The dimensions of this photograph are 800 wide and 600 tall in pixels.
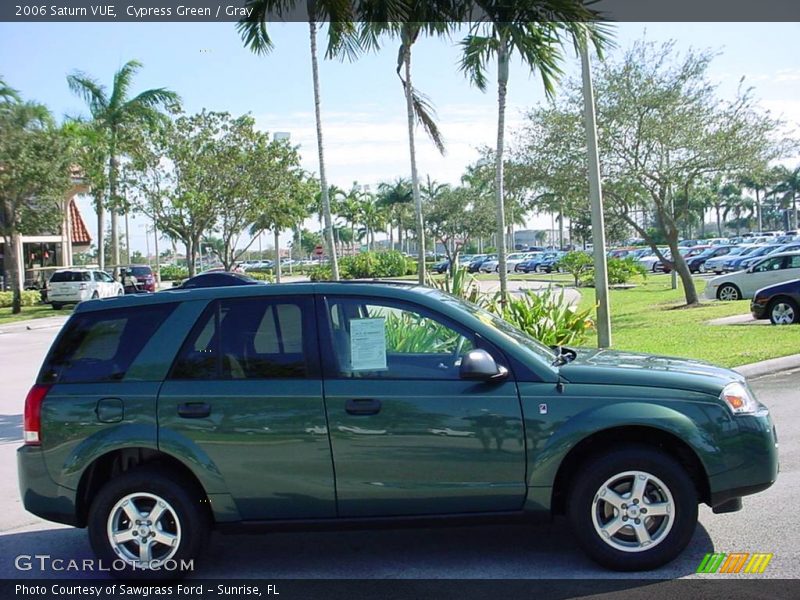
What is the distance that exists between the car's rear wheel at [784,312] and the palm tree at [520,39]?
540cm

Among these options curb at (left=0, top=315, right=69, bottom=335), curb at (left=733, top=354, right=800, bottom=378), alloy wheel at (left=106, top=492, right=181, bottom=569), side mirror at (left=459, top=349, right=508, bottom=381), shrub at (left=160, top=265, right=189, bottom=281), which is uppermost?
shrub at (left=160, top=265, right=189, bottom=281)

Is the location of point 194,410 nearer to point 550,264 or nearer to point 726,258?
point 726,258

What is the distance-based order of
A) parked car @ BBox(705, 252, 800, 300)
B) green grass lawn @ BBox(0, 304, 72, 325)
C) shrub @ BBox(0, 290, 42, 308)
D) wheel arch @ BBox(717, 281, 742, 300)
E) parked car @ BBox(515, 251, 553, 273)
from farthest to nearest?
parked car @ BBox(515, 251, 553, 273) → shrub @ BBox(0, 290, 42, 308) → green grass lawn @ BBox(0, 304, 72, 325) → wheel arch @ BBox(717, 281, 742, 300) → parked car @ BBox(705, 252, 800, 300)

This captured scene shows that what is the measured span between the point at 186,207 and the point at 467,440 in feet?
85.7

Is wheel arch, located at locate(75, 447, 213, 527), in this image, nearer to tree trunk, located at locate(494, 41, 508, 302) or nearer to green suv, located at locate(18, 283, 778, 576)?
green suv, located at locate(18, 283, 778, 576)

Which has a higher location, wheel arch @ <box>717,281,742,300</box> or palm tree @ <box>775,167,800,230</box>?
palm tree @ <box>775,167,800,230</box>

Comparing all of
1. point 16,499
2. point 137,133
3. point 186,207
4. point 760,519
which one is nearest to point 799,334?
point 760,519

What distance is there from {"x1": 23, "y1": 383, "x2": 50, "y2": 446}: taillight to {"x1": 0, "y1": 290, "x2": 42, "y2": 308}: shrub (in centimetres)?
3466

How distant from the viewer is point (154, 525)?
196 inches

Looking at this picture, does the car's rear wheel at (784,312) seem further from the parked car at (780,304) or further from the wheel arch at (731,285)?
the wheel arch at (731,285)

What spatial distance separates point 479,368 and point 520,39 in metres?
11.9

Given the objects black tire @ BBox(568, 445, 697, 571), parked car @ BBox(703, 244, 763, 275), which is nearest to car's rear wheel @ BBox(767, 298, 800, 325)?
black tire @ BBox(568, 445, 697, 571)

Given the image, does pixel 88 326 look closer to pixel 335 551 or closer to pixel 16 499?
pixel 335 551

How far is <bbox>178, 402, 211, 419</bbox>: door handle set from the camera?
195 inches
